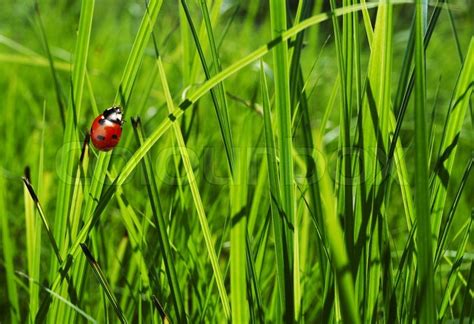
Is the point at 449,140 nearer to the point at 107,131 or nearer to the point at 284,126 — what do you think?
the point at 284,126

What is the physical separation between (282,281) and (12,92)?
3.08ft

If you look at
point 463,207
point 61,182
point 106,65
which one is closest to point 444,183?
point 61,182

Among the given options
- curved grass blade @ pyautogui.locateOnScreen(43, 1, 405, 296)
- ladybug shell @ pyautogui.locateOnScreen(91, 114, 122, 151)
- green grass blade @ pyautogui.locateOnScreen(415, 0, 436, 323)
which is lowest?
green grass blade @ pyautogui.locateOnScreen(415, 0, 436, 323)

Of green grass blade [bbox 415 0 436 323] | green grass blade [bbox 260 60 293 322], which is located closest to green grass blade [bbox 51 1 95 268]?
green grass blade [bbox 260 60 293 322]

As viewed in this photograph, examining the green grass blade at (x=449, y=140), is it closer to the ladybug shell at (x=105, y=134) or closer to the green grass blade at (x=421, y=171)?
the green grass blade at (x=421, y=171)

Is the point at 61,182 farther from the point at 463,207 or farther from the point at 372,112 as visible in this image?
the point at 463,207

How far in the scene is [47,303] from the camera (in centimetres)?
53

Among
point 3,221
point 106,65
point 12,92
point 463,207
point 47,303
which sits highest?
point 106,65

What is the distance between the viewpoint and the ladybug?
579mm

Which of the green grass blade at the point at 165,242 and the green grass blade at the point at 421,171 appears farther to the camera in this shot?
the green grass blade at the point at 165,242

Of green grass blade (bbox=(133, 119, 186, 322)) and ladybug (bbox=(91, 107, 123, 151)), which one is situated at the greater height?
ladybug (bbox=(91, 107, 123, 151))

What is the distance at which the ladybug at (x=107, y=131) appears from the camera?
0.58 m

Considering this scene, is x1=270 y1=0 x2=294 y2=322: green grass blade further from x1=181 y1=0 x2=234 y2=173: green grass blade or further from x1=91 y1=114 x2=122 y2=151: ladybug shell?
x1=91 y1=114 x2=122 y2=151: ladybug shell

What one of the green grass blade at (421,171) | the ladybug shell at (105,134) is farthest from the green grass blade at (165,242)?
the green grass blade at (421,171)
